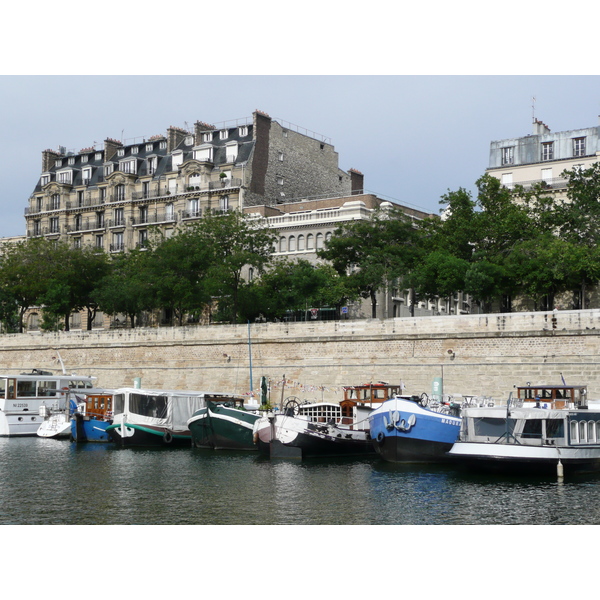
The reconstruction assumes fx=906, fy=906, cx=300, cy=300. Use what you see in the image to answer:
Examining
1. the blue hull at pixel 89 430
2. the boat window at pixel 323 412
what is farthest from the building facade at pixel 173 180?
the boat window at pixel 323 412

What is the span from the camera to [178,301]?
56312 millimetres

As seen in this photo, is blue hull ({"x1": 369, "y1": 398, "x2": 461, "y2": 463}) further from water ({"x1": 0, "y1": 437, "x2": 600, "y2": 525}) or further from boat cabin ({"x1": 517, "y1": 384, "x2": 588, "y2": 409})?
boat cabin ({"x1": 517, "y1": 384, "x2": 588, "y2": 409})

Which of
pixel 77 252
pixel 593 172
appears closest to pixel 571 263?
pixel 593 172

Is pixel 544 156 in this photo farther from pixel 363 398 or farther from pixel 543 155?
pixel 363 398

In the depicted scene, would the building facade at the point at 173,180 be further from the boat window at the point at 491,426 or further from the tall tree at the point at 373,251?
the boat window at the point at 491,426

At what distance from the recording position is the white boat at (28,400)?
44219 millimetres

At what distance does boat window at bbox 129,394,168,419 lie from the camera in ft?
131

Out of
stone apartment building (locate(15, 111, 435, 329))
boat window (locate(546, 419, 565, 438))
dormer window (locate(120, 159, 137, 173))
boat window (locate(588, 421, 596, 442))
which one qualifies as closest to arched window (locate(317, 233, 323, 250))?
stone apartment building (locate(15, 111, 435, 329))

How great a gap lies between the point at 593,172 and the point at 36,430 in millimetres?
33330

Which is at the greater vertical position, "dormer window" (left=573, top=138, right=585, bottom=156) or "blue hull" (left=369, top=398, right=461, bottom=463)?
"dormer window" (left=573, top=138, right=585, bottom=156)

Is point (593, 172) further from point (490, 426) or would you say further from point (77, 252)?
point (77, 252)

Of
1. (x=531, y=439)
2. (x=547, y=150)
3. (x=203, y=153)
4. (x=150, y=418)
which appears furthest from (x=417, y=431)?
(x=203, y=153)

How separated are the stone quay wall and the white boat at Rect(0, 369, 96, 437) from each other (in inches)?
267

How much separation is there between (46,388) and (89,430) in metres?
6.51
